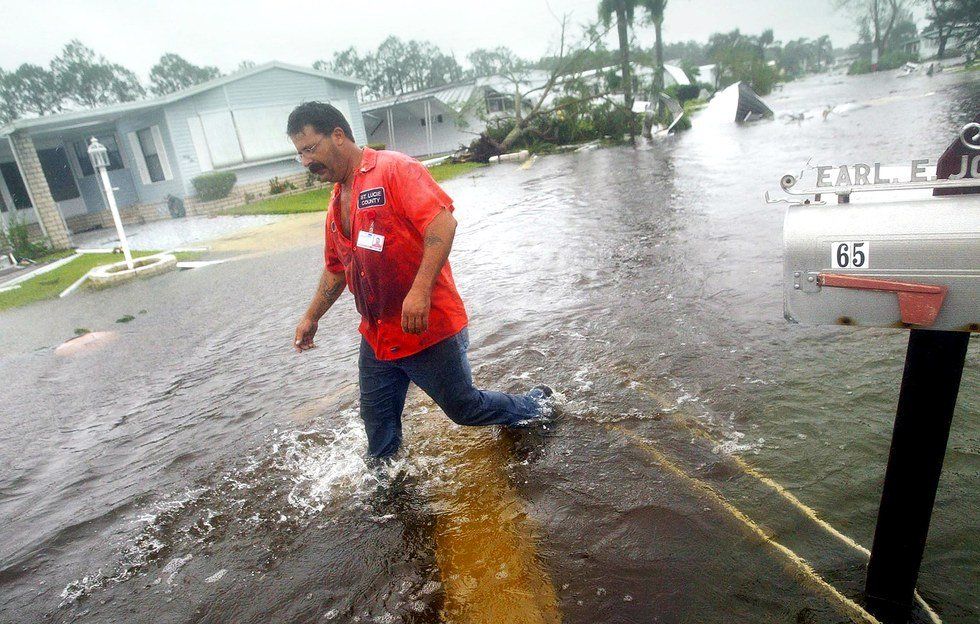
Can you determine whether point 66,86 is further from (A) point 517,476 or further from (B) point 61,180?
(A) point 517,476

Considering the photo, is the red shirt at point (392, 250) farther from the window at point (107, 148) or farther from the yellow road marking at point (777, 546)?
the window at point (107, 148)

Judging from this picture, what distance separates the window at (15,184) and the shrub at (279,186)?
311 inches

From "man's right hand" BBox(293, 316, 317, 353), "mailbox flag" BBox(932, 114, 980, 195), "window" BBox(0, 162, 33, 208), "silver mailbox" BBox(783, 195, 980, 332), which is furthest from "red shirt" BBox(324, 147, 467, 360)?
"window" BBox(0, 162, 33, 208)

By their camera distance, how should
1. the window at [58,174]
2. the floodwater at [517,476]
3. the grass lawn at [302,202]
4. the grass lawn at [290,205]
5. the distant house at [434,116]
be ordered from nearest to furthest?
the floodwater at [517,476] < the grass lawn at [290,205] < the grass lawn at [302,202] < the window at [58,174] < the distant house at [434,116]

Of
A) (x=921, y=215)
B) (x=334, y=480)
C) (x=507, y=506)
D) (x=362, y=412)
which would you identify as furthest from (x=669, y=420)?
(x=921, y=215)

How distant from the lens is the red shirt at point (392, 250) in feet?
8.88

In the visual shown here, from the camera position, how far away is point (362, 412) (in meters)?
3.30

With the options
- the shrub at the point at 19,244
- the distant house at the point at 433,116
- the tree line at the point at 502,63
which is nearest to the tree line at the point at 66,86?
the tree line at the point at 502,63

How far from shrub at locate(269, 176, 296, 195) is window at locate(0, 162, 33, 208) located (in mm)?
7888

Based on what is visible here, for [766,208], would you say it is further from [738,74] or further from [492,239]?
[738,74]

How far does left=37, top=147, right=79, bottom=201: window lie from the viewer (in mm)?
21516

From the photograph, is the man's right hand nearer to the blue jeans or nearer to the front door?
the blue jeans

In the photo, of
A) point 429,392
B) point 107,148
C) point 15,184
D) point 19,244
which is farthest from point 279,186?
point 429,392

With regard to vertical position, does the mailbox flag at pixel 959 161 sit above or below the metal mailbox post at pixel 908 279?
above
